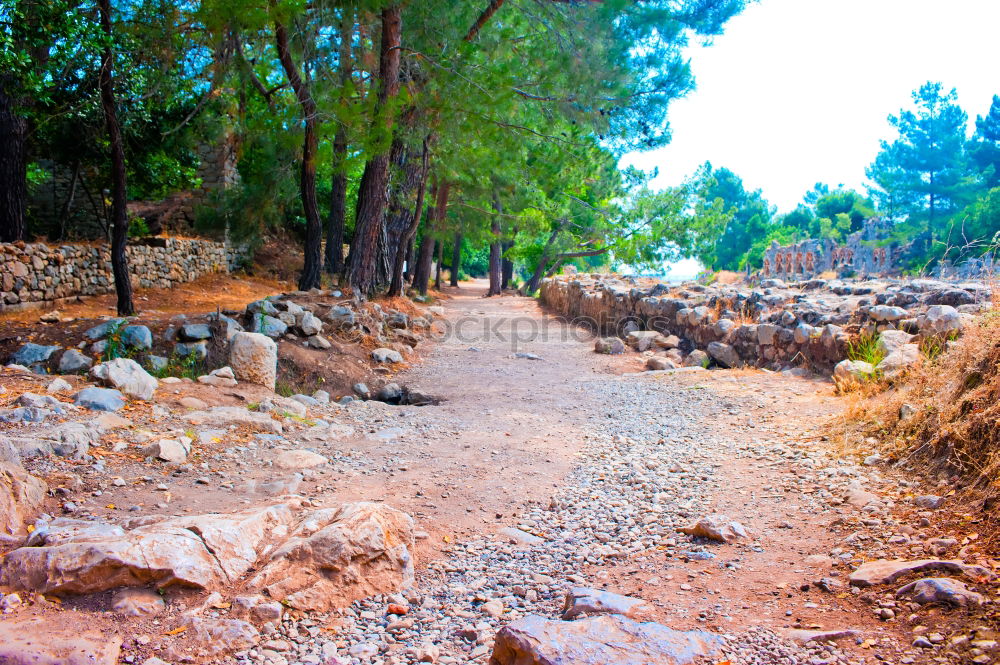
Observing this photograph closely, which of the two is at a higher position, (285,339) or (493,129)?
(493,129)

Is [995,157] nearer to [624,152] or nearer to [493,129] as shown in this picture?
[624,152]

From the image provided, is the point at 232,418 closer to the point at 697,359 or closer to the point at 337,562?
the point at 337,562

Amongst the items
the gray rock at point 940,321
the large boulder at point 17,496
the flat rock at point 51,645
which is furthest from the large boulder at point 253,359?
the gray rock at point 940,321

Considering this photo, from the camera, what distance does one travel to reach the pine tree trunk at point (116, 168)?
7.63 m

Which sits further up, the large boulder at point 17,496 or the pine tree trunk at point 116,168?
the pine tree trunk at point 116,168

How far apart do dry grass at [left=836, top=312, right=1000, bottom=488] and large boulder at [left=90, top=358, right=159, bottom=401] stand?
4593 mm

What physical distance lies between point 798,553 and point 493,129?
732 cm

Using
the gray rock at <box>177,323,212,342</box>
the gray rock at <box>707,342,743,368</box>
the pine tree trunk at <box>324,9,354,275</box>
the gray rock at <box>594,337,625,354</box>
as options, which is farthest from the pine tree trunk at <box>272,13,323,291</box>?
the gray rock at <box>707,342,743,368</box>

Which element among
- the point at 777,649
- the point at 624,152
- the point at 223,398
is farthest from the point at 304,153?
the point at 777,649

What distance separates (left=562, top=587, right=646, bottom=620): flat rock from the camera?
2094mm

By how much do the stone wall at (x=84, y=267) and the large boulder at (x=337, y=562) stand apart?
9.36 m

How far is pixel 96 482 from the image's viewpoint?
9.89ft

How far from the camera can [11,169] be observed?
9781mm

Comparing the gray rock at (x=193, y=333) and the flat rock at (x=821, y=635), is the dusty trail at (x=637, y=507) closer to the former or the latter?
the flat rock at (x=821, y=635)
